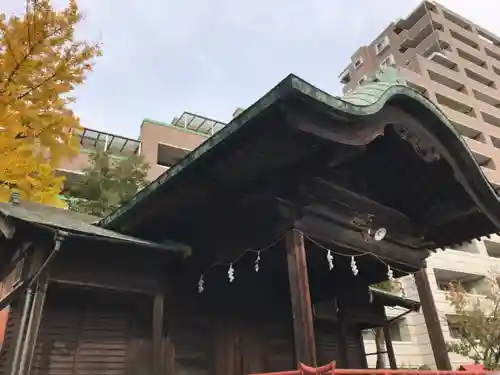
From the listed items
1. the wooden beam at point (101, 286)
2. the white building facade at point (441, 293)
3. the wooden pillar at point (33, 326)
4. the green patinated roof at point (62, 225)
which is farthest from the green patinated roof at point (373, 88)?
the white building facade at point (441, 293)

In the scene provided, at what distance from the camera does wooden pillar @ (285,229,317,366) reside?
505 cm

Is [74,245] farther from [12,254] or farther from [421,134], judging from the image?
[421,134]

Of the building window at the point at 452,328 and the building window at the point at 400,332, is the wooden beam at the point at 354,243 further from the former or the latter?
the building window at the point at 452,328

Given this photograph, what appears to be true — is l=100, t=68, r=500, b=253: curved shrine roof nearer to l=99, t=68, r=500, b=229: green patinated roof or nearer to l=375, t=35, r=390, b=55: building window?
l=99, t=68, r=500, b=229: green patinated roof

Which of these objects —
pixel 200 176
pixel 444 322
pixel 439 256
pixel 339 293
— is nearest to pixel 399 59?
pixel 439 256

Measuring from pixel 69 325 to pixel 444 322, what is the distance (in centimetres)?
2533

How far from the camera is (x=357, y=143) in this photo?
563cm

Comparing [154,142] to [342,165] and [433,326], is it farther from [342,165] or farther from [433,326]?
[433,326]

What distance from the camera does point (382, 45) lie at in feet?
167

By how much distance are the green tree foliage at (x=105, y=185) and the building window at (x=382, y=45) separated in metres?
39.2

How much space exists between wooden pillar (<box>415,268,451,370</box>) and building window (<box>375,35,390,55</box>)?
158ft

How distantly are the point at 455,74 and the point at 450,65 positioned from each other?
86.0 inches

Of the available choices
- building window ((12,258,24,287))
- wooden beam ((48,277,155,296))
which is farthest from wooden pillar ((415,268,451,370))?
building window ((12,258,24,287))

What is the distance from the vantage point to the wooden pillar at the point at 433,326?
6.82m
